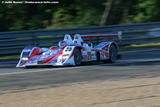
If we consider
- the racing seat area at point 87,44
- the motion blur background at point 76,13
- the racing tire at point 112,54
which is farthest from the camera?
the motion blur background at point 76,13

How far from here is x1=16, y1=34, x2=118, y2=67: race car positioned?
34.8 feet

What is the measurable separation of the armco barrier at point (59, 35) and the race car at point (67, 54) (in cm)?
76

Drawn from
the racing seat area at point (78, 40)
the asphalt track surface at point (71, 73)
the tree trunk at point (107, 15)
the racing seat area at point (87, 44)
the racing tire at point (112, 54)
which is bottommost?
the asphalt track surface at point (71, 73)

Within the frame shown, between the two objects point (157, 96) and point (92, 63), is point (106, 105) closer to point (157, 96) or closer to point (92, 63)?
point (157, 96)

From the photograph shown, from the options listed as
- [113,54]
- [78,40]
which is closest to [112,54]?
[113,54]

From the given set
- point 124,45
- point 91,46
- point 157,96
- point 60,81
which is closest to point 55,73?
point 60,81

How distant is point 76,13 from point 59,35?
6338 millimetres

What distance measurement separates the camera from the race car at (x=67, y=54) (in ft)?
34.8

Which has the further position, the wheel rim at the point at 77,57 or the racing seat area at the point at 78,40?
the racing seat area at the point at 78,40

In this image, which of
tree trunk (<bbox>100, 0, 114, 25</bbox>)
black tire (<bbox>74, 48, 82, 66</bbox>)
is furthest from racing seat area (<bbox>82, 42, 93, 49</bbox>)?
tree trunk (<bbox>100, 0, 114, 25</bbox>)

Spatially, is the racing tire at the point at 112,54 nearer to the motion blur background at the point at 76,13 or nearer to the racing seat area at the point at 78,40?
the racing seat area at the point at 78,40

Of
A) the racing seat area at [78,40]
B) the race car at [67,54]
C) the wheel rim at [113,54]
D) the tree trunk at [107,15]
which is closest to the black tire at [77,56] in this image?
the race car at [67,54]

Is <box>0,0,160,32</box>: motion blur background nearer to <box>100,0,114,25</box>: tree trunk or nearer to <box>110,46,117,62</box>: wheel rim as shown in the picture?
<box>100,0,114,25</box>: tree trunk

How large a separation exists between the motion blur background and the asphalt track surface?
7349mm
